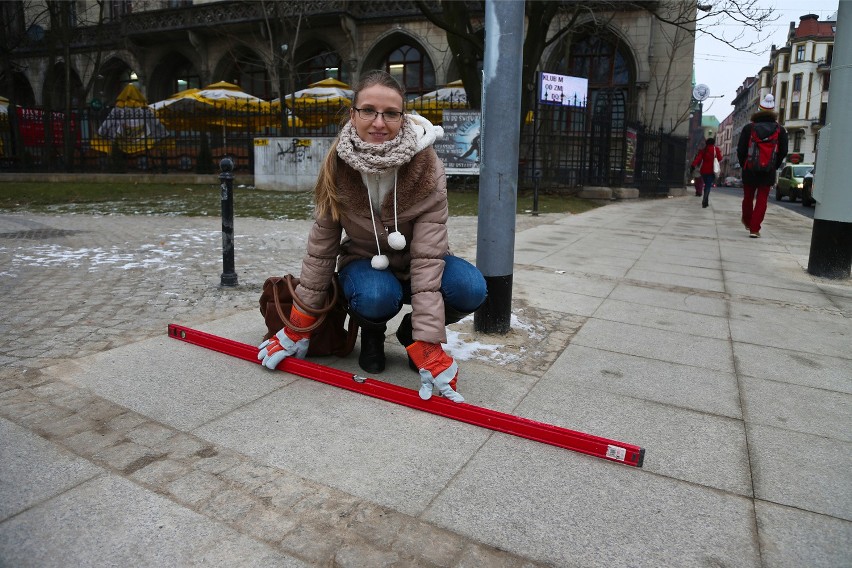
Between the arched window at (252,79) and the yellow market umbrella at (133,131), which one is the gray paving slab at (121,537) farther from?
the arched window at (252,79)

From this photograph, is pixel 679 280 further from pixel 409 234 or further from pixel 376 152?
pixel 376 152

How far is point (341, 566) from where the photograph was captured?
72.0 inches

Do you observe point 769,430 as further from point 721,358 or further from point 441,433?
point 441,433

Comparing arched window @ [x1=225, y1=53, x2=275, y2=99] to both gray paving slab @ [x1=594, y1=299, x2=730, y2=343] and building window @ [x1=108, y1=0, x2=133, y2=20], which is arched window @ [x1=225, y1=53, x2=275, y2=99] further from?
gray paving slab @ [x1=594, y1=299, x2=730, y2=343]

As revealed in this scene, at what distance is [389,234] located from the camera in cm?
311

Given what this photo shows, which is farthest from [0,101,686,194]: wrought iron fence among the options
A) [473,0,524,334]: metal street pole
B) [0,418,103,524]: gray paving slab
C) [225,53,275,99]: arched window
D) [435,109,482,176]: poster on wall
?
[0,418,103,524]: gray paving slab

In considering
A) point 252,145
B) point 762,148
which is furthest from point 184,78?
point 762,148

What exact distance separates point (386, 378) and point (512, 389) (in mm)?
688

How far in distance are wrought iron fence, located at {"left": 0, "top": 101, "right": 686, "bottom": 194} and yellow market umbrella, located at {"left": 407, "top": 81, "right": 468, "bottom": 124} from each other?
0.15 ft

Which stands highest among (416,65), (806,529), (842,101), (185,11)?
(185,11)

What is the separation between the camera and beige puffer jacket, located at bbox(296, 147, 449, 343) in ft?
9.74

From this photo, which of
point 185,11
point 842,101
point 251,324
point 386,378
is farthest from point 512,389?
point 185,11

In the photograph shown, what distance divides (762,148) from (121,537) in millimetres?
10342

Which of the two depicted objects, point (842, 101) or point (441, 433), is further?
point (842, 101)
